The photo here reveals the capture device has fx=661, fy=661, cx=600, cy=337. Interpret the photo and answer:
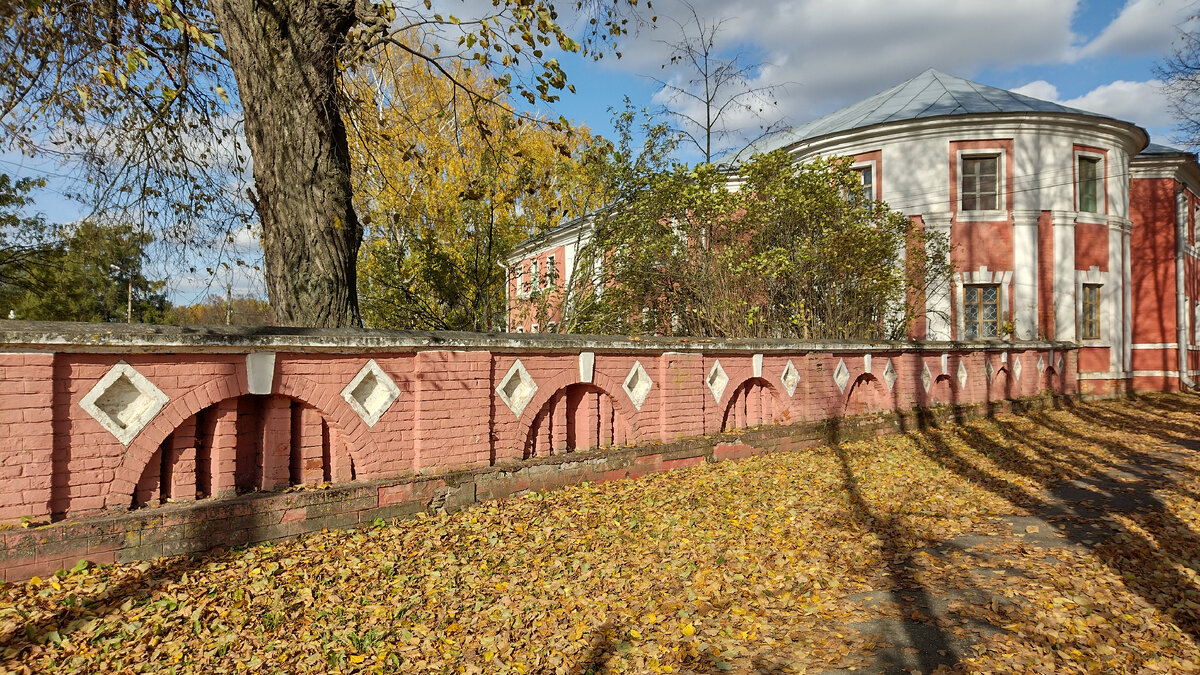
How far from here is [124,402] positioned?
3.65 m

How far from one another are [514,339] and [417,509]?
150 cm

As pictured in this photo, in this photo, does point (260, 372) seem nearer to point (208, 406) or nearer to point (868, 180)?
point (208, 406)

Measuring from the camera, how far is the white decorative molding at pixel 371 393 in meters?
4.54

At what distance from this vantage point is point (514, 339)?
5.38 metres

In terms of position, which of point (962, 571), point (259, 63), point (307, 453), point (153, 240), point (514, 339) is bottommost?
point (962, 571)

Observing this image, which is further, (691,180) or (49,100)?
(691,180)

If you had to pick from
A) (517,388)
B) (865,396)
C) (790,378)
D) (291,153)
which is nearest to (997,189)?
(865,396)

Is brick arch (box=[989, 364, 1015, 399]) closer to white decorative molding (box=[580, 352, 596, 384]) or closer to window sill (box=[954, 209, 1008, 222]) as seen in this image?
window sill (box=[954, 209, 1008, 222])

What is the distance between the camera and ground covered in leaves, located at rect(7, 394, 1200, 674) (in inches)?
121

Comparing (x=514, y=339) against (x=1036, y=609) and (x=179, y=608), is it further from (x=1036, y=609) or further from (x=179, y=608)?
(x=1036, y=609)

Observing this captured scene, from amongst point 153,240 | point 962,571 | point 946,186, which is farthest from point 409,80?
point 962,571

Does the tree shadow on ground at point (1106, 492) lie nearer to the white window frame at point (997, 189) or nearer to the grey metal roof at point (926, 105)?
the white window frame at point (997, 189)

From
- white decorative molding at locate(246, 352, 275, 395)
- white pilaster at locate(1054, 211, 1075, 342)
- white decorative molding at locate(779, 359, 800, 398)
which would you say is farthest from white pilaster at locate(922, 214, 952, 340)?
white decorative molding at locate(246, 352, 275, 395)

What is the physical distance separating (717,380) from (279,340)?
15.4 ft
